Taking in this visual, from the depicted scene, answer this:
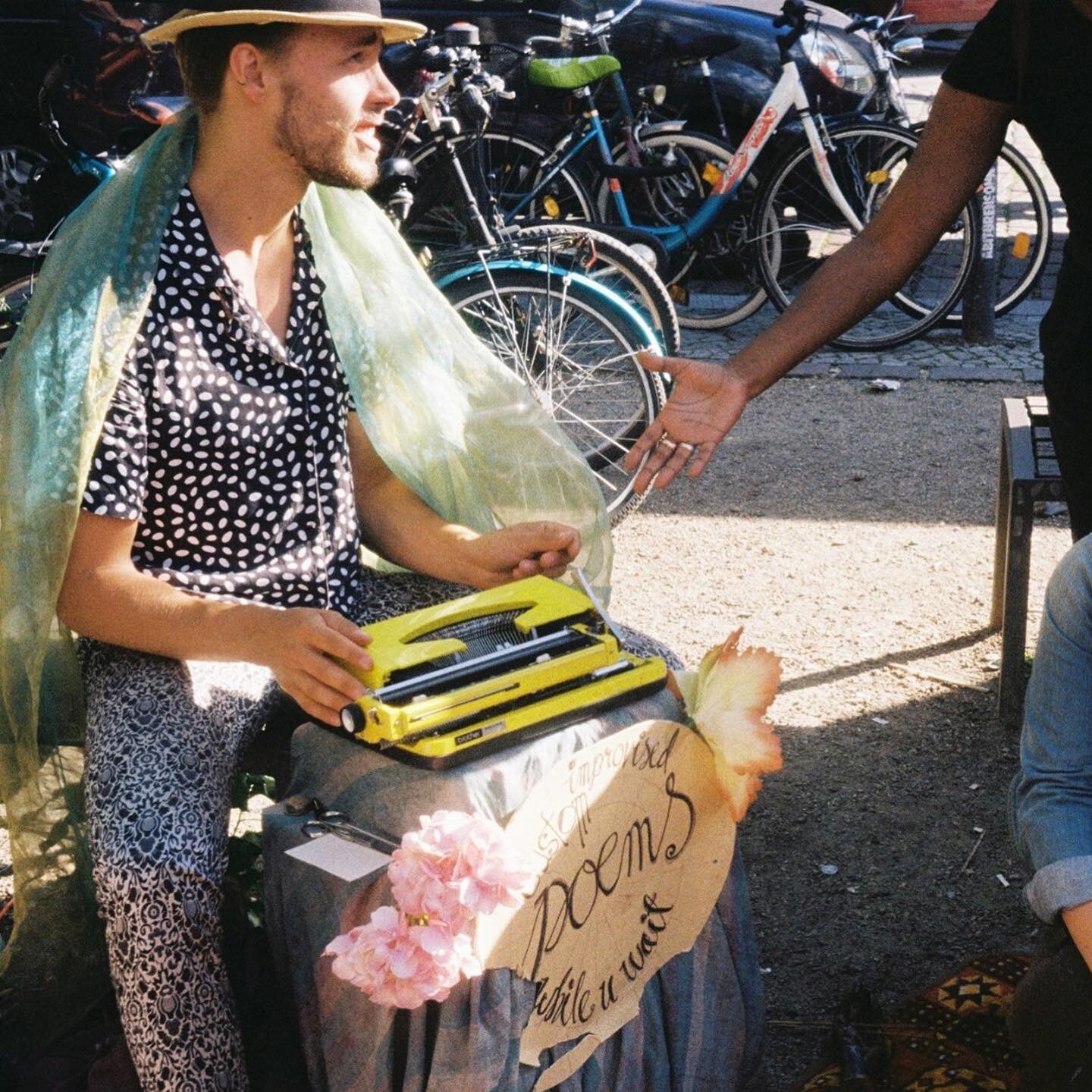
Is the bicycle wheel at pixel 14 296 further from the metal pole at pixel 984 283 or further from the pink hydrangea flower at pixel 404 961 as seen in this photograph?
the metal pole at pixel 984 283

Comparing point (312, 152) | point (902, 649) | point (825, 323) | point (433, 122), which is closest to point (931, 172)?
point (825, 323)

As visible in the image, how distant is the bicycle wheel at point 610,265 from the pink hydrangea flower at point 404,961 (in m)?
3.35

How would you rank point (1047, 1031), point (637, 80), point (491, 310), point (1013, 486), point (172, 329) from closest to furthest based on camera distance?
point (1047, 1031) < point (172, 329) < point (1013, 486) < point (491, 310) < point (637, 80)

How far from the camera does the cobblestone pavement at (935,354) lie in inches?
252

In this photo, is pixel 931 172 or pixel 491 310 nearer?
pixel 931 172

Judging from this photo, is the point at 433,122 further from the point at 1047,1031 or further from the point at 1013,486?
the point at 1047,1031

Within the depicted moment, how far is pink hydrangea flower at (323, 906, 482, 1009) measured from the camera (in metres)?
1.69

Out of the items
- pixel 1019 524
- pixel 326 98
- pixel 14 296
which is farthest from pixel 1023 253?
pixel 326 98

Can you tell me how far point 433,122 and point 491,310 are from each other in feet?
2.45

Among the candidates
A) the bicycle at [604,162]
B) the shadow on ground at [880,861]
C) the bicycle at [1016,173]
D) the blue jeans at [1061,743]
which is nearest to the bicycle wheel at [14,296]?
the bicycle at [604,162]

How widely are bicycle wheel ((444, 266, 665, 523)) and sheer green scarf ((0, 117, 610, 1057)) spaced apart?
1.83 m

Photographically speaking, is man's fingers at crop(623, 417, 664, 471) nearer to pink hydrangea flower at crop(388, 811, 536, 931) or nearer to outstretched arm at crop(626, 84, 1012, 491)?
outstretched arm at crop(626, 84, 1012, 491)

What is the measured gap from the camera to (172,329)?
228cm

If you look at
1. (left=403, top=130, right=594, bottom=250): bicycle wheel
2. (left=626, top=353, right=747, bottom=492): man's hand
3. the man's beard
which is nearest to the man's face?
the man's beard
